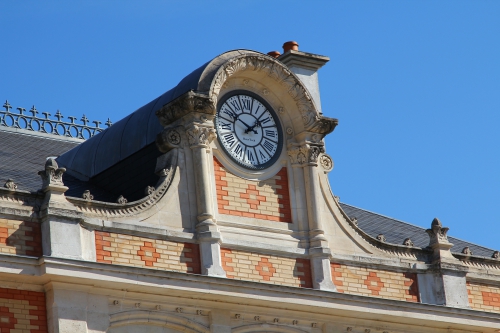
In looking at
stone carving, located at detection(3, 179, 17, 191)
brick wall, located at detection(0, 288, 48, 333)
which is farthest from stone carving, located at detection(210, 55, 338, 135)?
brick wall, located at detection(0, 288, 48, 333)

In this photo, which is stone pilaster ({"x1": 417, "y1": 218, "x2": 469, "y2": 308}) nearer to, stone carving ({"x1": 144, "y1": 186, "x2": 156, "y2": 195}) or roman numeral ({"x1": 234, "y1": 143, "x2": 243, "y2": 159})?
roman numeral ({"x1": 234, "y1": 143, "x2": 243, "y2": 159})

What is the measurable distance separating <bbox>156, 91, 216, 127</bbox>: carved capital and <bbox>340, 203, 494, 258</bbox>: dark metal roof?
5.35 m

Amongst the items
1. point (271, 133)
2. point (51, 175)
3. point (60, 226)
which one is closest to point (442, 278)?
point (271, 133)

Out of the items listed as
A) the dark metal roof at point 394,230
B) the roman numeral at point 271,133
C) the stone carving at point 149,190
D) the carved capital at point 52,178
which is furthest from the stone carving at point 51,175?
the dark metal roof at point 394,230

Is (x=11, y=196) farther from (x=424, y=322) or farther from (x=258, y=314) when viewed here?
(x=424, y=322)

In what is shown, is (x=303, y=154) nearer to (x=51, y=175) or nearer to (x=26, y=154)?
(x=51, y=175)

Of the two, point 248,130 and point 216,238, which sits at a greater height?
point 248,130

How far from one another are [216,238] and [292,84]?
3.35m

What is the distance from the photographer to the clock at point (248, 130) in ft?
87.7

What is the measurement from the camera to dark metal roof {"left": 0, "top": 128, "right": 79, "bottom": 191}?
26172mm

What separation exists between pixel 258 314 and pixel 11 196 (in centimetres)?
449

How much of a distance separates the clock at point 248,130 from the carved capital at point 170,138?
760 mm

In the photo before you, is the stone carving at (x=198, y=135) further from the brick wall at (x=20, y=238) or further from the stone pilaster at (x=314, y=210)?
the brick wall at (x=20, y=238)

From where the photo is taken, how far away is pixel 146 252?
24906 mm
